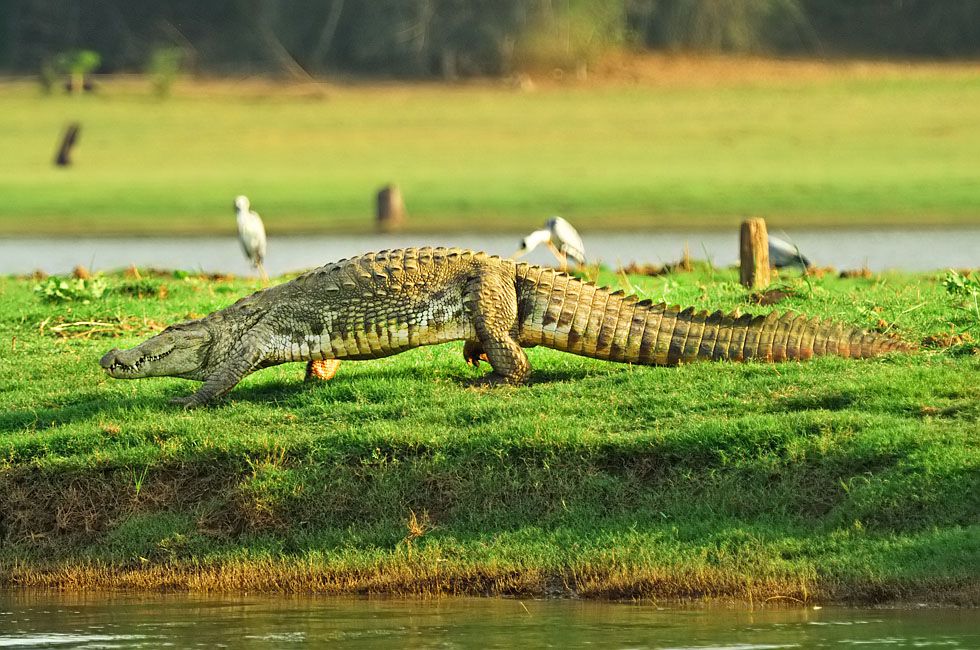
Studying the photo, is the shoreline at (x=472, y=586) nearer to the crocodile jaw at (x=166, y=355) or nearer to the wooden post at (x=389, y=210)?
the crocodile jaw at (x=166, y=355)

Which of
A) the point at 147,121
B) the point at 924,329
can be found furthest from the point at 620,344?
the point at 147,121

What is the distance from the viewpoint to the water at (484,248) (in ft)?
62.6

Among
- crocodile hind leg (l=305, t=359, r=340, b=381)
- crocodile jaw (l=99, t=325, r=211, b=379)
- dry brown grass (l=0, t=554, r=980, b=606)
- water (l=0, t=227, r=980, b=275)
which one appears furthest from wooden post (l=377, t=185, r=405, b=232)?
dry brown grass (l=0, t=554, r=980, b=606)

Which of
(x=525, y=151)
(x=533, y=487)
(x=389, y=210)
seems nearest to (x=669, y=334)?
(x=533, y=487)

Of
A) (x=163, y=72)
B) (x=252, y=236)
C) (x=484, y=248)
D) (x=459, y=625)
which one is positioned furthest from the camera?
(x=163, y=72)

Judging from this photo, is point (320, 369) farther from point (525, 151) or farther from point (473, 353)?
point (525, 151)

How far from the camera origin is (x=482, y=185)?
84.1 feet

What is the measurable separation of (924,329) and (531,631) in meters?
4.11

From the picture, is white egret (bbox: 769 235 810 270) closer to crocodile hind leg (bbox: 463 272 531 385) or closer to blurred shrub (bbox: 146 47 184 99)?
crocodile hind leg (bbox: 463 272 531 385)

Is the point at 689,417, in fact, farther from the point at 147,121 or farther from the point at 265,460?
the point at 147,121

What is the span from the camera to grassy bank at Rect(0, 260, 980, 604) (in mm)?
6918

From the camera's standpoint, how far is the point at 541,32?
35094 millimetres

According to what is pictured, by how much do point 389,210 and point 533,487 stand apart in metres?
16.9

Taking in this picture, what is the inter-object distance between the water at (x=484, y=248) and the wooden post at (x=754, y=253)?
6.14 metres
